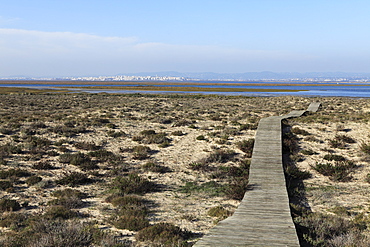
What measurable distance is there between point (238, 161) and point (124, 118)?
53.2 ft

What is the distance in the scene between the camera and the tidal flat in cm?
846

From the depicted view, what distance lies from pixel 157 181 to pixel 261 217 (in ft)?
20.4

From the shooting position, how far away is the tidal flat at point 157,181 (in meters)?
8.46

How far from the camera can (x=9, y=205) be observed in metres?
10.1

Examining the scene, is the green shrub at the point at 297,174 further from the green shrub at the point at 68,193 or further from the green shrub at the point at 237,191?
A: the green shrub at the point at 68,193

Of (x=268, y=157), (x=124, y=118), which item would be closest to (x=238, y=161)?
(x=268, y=157)

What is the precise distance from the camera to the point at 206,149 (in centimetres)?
1869

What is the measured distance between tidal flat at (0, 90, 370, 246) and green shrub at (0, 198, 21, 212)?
1.4 inches

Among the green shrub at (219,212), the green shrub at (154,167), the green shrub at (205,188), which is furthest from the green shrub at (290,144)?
the green shrub at (219,212)

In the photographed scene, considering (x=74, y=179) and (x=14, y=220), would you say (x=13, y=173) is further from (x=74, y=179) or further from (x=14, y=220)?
(x=14, y=220)

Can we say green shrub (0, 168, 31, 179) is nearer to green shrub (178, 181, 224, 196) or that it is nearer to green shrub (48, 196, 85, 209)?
green shrub (48, 196, 85, 209)

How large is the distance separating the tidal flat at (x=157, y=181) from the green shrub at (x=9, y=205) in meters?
0.04

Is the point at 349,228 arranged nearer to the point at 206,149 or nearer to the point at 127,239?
the point at 127,239

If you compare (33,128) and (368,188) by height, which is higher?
(33,128)
